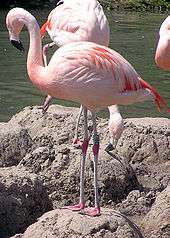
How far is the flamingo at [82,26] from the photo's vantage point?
274 inches

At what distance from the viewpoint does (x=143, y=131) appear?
805 cm

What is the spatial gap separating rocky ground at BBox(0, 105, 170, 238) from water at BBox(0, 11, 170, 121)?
2047 millimetres

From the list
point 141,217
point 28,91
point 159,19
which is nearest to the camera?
point 141,217

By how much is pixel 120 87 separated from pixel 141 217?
68.2 inches

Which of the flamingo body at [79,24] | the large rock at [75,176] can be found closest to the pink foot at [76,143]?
the large rock at [75,176]

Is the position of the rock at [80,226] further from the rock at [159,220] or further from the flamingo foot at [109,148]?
the flamingo foot at [109,148]

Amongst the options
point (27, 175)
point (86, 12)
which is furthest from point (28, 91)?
point (27, 175)

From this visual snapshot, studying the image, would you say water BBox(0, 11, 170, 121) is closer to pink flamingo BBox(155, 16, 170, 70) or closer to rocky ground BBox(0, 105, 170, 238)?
rocky ground BBox(0, 105, 170, 238)

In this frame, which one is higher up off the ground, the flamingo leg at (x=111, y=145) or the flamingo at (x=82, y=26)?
the flamingo at (x=82, y=26)

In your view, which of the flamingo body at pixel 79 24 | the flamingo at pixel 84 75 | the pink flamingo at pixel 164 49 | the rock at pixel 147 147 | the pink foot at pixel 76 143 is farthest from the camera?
the rock at pixel 147 147

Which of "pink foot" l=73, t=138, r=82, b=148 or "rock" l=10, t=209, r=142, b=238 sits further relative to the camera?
"pink foot" l=73, t=138, r=82, b=148

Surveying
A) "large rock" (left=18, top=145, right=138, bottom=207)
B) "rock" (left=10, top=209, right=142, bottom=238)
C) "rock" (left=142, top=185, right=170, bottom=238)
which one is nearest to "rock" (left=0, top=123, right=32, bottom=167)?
"large rock" (left=18, top=145, right=138, bottom=207)

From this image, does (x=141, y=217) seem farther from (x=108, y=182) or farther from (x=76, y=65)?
(x=76, y=65)

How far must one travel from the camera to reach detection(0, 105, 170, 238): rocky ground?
5.43 m
